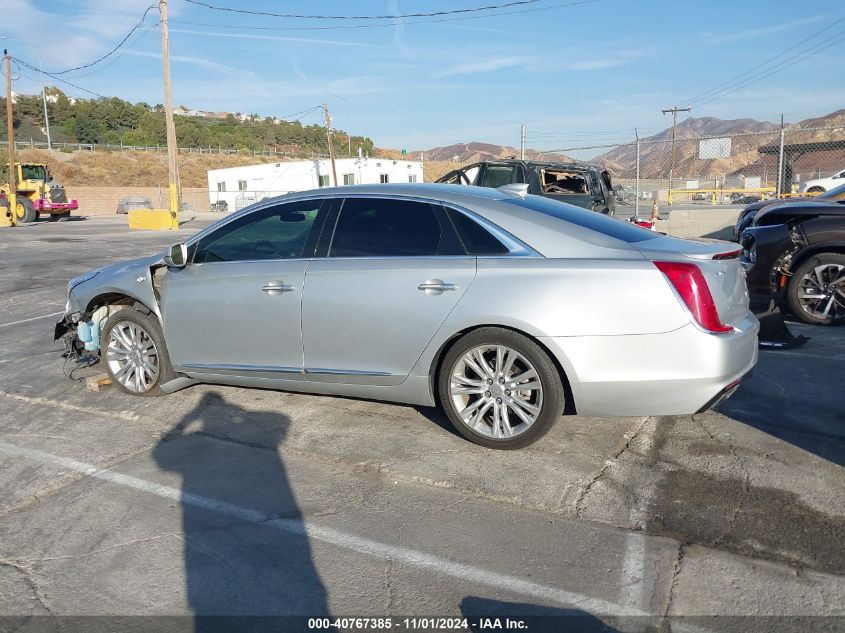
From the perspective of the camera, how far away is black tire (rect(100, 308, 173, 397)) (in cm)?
554

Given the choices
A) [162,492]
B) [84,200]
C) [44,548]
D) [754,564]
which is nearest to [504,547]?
[754,564]

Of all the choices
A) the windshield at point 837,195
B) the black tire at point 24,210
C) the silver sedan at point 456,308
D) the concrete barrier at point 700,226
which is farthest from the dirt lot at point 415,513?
the black tire at point 24,210

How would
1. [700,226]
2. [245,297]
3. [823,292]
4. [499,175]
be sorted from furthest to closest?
[700,226], [499,175], [823,292], [245,297]

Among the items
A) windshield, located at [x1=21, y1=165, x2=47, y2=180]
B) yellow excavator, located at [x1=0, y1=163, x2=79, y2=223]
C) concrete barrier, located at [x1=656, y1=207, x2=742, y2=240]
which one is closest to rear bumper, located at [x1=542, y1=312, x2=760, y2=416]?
concrete barrier, located at [x1=656, y1=207, x2=742, y2=240]

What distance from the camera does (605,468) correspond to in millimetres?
4227

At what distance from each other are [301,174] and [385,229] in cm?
5267

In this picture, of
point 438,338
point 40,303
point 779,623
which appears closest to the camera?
point 779,623

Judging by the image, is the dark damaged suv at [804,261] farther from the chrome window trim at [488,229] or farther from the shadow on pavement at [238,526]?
the shadow on pavement at [238,526]

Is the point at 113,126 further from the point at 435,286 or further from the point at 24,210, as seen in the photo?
the point at 435,286

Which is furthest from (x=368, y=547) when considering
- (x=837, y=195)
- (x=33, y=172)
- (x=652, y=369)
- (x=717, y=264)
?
(x=33, y=172)

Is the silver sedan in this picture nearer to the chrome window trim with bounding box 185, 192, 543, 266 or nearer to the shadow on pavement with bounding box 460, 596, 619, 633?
the chrome window trim with bounding box 185, 192, 543, 266

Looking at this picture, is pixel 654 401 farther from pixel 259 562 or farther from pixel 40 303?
pixel 40 303

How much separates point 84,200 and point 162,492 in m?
53.8

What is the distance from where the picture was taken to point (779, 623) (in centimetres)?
277
